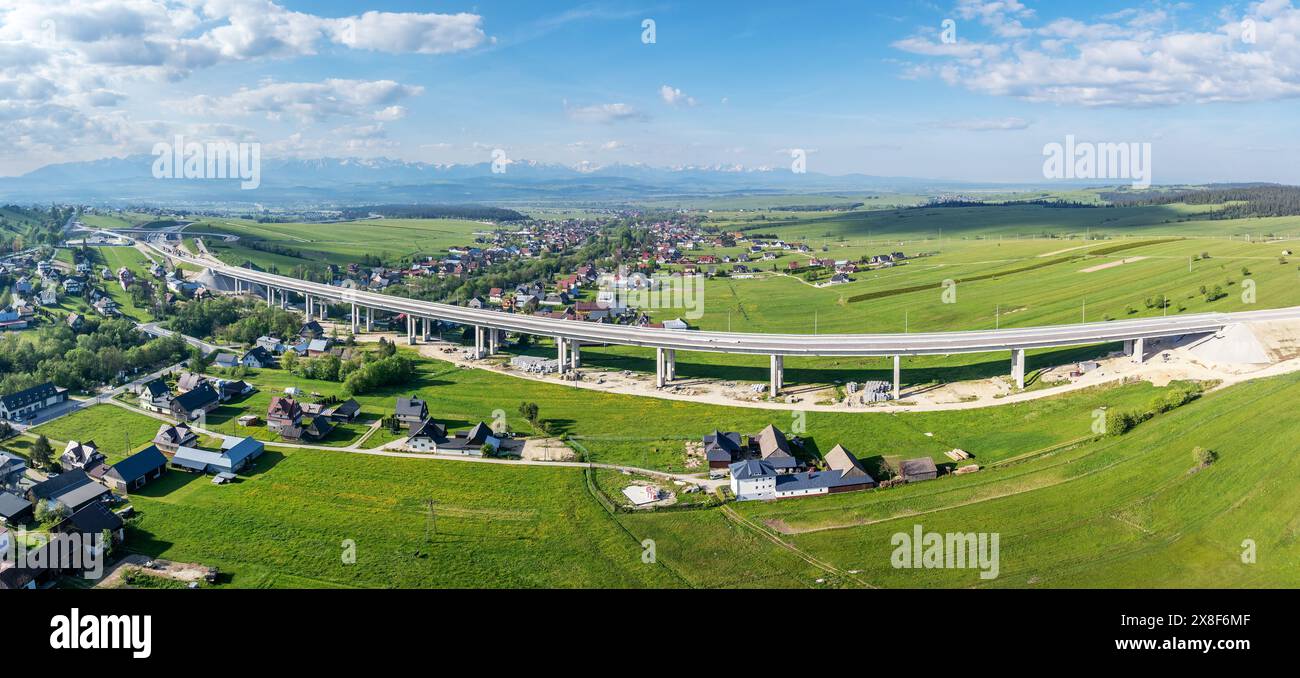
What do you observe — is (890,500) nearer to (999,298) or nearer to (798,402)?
(798,402)

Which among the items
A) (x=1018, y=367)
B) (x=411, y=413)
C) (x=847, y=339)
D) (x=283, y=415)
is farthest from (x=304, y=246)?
(x=1018, y=367)

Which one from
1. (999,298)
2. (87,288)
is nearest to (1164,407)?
(999,298)

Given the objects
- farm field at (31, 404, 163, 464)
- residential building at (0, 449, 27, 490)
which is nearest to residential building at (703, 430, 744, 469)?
farm field at (31, 404, 163, 464)

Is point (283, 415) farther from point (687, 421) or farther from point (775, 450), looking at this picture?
point (775, 450)

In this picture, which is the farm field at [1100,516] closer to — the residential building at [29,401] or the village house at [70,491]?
the village house at [70,491]

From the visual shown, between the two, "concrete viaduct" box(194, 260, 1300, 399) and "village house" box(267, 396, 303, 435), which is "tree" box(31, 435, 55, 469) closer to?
"village house" box(267, 396, 303, 435)

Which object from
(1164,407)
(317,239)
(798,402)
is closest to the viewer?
(1164,407)

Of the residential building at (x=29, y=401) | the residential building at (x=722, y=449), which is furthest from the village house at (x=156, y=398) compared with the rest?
the residential building at (x=722, y=449)
